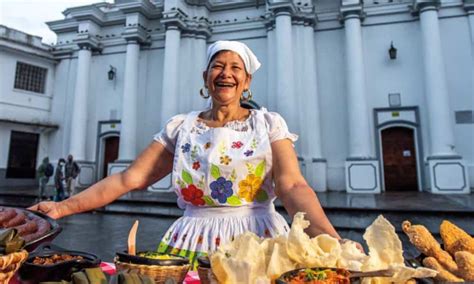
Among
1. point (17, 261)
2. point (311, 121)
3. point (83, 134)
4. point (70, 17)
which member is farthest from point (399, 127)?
point (70, 17)

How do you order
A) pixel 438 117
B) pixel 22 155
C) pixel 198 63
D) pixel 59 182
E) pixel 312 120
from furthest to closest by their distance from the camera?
pixel 22 155
pixel 198 63
pixel 312 120
pixel 438 117
pixel 59 182

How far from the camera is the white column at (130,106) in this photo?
12844mm

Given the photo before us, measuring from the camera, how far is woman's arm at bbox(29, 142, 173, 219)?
4.98ft

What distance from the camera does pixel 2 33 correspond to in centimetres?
1464

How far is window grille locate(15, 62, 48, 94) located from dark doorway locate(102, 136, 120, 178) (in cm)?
483

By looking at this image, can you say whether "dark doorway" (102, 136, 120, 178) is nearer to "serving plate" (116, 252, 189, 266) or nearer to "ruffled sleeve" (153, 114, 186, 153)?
"ruffled sleeve" (153, 114, 186, 153)

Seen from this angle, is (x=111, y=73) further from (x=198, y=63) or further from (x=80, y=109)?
(x=198, y=63)

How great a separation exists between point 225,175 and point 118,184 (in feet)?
1.97

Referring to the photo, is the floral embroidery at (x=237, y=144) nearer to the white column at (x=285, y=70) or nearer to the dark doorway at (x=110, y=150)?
the white column at (x=285, y=70)

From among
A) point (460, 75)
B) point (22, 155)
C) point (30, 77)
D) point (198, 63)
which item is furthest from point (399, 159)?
point (30, 77)

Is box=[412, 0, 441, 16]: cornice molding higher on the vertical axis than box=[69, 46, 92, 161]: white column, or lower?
higher

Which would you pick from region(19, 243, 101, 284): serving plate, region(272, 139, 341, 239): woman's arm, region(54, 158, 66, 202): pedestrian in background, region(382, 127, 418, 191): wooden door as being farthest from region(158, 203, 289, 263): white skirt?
region(382, 127, 418, 191): wooden door

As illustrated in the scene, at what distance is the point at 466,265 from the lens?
3.73 feet

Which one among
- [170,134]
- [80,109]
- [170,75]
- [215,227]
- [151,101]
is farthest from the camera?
[80,109]
